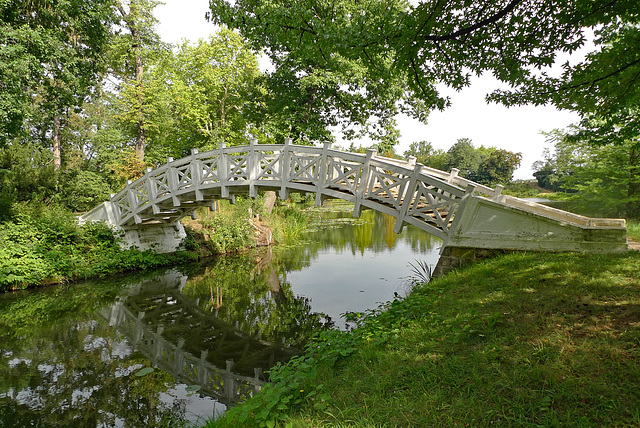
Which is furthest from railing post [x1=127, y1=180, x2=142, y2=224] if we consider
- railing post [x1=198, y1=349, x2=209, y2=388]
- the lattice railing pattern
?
railing post [x1=198, y1=349, x2=209, y2=388]

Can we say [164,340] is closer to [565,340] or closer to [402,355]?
[402,355]

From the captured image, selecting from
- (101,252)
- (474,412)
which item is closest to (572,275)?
(474,412)

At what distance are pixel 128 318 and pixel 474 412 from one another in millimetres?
7834

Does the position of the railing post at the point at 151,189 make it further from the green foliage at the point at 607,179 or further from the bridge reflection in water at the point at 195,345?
the green foliage at the point at 607,179

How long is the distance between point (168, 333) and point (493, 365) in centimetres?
631

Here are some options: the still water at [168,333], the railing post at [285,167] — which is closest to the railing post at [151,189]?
the still water at [168,333]

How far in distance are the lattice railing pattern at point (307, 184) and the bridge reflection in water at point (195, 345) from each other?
11.8 feet

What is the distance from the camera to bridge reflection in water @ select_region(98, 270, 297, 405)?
17.0 feet

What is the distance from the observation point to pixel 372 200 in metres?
9.69

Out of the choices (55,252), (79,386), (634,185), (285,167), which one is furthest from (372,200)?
(634,185)

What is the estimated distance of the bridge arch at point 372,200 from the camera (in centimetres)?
607

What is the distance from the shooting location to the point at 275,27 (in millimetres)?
5227

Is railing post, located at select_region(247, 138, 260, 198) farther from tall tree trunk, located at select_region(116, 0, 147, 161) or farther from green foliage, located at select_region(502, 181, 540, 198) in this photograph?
green foliage, located at select_region(502, 181, 540, 198)

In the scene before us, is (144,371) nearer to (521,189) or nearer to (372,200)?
(372,200)
